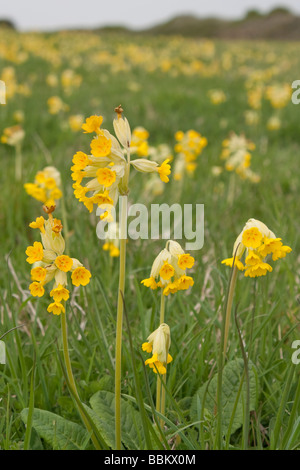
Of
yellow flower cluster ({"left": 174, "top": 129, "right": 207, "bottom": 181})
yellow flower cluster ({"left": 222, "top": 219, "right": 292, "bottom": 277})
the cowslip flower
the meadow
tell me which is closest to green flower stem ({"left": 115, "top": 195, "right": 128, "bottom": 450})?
the meadow

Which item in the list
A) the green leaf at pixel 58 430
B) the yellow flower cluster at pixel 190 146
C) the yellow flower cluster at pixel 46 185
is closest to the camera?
the green leaf at pixel 58 430

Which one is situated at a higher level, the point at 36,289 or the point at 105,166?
the point at 105,166

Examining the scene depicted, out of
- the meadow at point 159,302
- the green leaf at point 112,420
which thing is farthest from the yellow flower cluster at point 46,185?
the green leaf at point 112,420

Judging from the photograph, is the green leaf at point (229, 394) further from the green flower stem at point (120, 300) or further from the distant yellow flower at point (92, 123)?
the distant yellow flower at point (92, 123)

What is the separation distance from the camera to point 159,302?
209cm

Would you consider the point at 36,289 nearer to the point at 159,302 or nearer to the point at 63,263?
the point at 63,263

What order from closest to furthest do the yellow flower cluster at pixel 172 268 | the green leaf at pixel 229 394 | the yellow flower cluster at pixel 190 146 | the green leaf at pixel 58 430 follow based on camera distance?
1. the yellow flower cluster at pixel 172 268
2. the green leaf at pixel 58 430
3. the green leaf at pixel 229 394
4. the yellow flower cluster at pixel 190 146

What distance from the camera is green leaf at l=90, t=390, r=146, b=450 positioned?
152 cm

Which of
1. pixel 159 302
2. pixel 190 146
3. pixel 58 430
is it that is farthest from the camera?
pixel 190 146

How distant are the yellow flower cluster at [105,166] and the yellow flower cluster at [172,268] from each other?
210mm

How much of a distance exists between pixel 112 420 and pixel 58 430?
0.51 ft

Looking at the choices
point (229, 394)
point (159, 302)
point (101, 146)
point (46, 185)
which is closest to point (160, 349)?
point (229, 394)

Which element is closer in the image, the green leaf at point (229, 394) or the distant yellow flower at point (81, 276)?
the distant yellow flower at point (81, 276)

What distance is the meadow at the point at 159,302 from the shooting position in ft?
4.94
